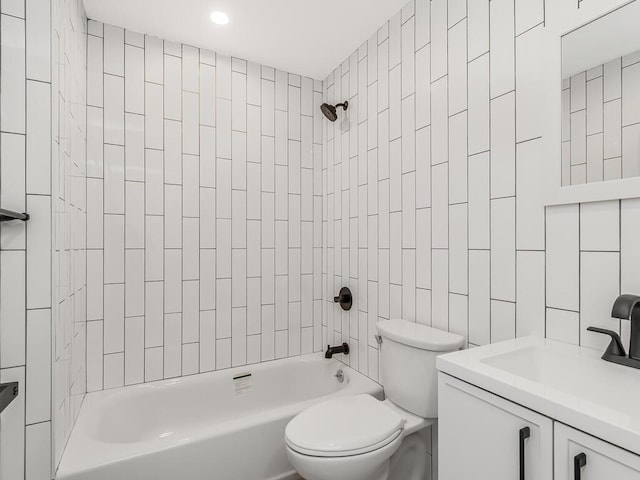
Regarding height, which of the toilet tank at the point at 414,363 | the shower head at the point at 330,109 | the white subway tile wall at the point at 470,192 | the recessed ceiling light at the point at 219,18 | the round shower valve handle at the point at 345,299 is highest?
the recessed ceiling light at the point at 219,18

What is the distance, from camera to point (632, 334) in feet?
2.96

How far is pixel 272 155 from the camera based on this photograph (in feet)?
7.69

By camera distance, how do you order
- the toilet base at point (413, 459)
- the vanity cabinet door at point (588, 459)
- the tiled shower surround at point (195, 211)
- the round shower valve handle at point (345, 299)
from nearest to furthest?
the vanity cabinet door at point (588, 459) → the toilet base at point (413, 459) → the tiled shower surround at point (195, 211) → the round shower valve handle at point (345, 299)

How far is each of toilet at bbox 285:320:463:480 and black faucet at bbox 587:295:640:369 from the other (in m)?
0.51

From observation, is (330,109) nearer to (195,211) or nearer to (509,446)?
(195,211)

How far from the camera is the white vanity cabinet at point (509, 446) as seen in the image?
65 centimetres

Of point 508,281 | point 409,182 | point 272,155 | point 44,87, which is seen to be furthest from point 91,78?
point 508,281

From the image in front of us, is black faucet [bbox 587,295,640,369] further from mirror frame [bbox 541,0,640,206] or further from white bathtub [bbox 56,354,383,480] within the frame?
white bathtub [bbox 56,354,383,480]

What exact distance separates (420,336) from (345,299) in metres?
0.77

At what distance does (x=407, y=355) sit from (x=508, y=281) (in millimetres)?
510

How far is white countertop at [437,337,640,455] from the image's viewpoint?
2.13ft

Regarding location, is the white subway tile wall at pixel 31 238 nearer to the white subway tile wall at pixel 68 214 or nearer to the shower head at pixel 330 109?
the white subway tile wall at pixel 68 214

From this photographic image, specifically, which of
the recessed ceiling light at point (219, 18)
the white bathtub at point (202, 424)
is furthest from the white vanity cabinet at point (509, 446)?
the recessed ceiling light at point (219, 18)

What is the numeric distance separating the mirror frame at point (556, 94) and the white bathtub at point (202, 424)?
1338 mm
